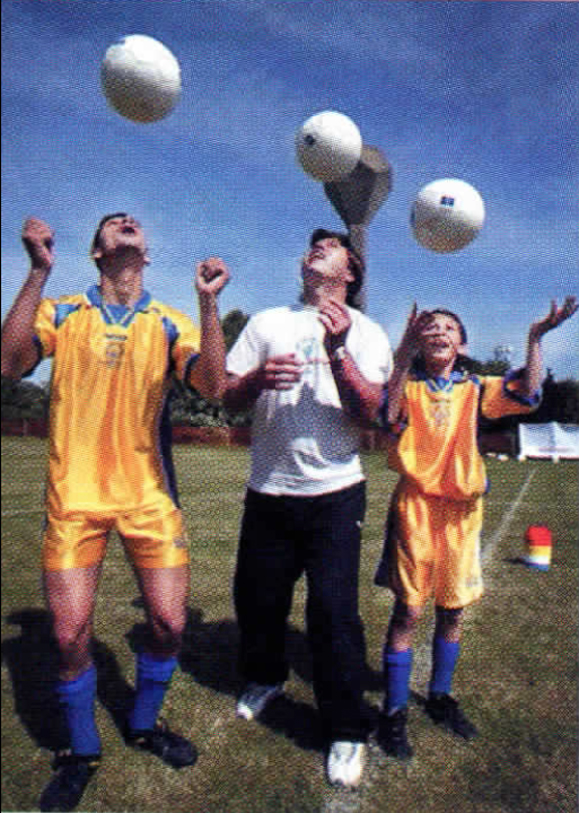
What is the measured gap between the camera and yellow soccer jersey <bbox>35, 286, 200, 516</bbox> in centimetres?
167

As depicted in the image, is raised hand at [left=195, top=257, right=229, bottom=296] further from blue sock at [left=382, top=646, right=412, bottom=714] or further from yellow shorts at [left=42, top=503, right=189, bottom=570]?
blue sock at [left=382, top=646, right=412, bottom=714]

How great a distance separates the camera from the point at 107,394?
1691 mm

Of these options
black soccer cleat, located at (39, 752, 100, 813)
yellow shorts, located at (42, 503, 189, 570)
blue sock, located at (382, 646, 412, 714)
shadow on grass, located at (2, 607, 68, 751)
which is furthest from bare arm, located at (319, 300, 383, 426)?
black soccer cleat, located at (39, 752, 100, 813)

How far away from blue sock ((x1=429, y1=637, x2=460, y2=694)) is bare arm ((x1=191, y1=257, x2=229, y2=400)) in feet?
3.82

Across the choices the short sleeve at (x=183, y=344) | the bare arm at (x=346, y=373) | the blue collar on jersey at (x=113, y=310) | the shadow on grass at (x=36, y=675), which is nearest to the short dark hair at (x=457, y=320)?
the bare arm at (x=346, y=373)

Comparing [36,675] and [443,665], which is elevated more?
[36,675]

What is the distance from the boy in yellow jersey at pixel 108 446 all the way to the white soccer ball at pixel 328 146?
20.7 inches

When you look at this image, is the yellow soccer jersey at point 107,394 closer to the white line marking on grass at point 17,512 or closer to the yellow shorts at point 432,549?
the white line marking on grass at point 17,512

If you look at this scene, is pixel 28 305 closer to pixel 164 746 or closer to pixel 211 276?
pixel 211 276

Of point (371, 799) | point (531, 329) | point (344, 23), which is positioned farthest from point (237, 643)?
point (344, 23)

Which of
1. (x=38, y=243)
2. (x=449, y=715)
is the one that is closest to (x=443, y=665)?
(x=449, y=715)

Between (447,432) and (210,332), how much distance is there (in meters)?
0.93

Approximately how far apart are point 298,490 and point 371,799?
853mm

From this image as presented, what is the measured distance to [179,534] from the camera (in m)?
1.75
